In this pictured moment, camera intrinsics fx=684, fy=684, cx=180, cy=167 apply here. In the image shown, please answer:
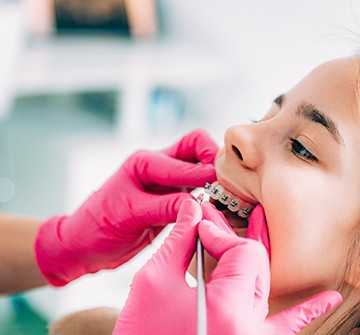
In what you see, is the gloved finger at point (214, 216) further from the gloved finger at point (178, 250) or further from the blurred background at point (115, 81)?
the blurred background at point (115, 81)

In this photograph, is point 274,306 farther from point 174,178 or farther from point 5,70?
point 5,70

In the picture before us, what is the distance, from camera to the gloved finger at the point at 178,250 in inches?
39.8

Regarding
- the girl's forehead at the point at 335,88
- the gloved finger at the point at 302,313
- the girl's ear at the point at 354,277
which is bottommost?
the girl's ear at the point at 354,277

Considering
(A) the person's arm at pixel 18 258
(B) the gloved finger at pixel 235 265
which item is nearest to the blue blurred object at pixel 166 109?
(A) the person's arm at pixel 18 258

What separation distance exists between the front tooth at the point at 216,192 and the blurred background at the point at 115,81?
39.2 inches

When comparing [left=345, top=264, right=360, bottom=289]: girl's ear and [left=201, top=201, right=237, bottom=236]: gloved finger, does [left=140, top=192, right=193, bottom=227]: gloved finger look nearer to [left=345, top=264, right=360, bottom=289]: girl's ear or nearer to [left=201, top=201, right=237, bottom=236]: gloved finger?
[left=201, top=201, right=237, bottom=236]: gloved finger

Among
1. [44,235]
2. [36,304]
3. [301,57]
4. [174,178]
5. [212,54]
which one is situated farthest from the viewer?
[212,54]

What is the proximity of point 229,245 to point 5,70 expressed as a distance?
8.82ft

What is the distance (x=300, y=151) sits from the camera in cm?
114

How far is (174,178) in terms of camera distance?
1312 mm

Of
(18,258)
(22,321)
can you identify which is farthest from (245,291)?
(22,321)

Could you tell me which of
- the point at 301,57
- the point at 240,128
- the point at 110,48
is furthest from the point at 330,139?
the point at 110,48

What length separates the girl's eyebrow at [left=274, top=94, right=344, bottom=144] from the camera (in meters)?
1.10

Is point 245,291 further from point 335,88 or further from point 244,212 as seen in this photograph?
point 335,88
